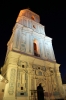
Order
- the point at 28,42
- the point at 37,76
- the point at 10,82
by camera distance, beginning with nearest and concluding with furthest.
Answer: the point at 10,82
the point at 37,76
the point at 28,42

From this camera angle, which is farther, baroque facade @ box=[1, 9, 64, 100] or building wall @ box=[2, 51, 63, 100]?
baroque facade @ box=[1, 9, 64, 100]

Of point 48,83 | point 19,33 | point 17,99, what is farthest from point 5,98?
point 19,33

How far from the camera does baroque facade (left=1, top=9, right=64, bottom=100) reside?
10.2m

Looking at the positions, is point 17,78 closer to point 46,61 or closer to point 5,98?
point 5,98

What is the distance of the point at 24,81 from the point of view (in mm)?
10992

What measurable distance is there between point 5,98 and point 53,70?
26.8ft

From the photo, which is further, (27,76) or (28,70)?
(28,70)

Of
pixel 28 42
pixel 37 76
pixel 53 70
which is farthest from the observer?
pixel 28 42

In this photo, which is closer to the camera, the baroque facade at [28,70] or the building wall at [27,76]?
the building wall at [27,76]

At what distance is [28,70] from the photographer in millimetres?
12078

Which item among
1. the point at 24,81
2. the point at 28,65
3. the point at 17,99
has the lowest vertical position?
the point at 17,99

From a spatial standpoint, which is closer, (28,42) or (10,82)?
(10,82)

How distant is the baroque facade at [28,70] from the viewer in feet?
33.5

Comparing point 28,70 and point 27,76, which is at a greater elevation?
point 28,70
